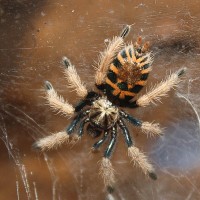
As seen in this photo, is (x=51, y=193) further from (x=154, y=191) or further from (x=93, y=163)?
(x=154, y=191)

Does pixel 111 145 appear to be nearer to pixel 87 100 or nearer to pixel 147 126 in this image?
pixel 147 126

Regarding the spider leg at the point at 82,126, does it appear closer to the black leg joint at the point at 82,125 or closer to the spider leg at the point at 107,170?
the black leg joint at the point at 82,125

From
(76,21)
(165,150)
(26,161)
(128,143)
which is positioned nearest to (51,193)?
(26,161)

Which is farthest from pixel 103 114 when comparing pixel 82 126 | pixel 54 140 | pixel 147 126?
pixel 54 140

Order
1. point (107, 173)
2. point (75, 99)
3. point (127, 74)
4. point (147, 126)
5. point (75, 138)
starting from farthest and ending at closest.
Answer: point (75, 99) → point (75, 138) → point (147, 126) → point (107, 173) → point (127, 74)

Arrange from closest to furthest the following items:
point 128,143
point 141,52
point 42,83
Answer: point 141,52, point 128,143, point 42,83

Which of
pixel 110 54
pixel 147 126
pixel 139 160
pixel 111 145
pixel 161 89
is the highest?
pixel 110 54

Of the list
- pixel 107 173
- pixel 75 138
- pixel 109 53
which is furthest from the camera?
pixel 75 138
